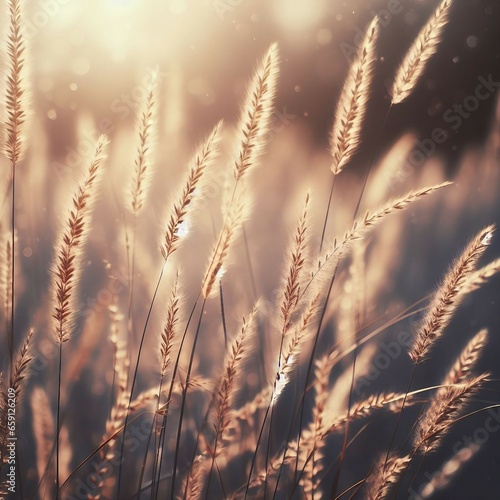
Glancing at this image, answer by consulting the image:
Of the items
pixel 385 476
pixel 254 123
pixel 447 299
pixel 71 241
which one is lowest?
pixel 385 476

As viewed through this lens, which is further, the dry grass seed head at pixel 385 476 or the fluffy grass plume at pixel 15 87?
the dry grass seed head at pixel 385 476

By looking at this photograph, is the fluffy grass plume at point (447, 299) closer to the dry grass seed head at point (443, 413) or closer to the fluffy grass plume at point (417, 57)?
the dry grass seed head at point (443, 413)

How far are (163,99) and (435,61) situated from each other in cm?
62

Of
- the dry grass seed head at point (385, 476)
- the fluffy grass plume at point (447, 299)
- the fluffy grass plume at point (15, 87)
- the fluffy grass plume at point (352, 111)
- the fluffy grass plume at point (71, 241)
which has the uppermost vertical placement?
the fluffy grass plume at point (15, 87)

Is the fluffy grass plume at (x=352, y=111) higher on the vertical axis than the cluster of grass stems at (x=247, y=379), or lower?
higher

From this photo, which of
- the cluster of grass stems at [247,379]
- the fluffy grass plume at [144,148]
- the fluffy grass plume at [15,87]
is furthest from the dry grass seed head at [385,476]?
the fluffy grass plume at [15,87]

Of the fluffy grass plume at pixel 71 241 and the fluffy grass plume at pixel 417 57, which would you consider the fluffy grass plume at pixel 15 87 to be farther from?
the fluffy grass plume at pixel 417 57

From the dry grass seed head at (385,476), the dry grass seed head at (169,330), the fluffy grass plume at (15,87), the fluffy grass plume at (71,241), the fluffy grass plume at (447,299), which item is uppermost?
the fluffy grass plume at (15,87)

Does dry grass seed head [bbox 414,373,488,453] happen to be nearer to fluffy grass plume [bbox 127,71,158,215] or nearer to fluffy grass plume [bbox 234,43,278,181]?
fluffy grass plume [bbox 234,43,278,181]

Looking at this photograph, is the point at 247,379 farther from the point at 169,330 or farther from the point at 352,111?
the point at 352,111

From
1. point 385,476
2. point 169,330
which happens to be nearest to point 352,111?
point 169,330

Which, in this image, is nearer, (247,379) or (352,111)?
(352,111)

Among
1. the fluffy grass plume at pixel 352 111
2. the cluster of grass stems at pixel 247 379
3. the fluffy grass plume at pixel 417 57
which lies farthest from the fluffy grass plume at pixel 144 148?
the fluffy grass plume at pixel 417 57

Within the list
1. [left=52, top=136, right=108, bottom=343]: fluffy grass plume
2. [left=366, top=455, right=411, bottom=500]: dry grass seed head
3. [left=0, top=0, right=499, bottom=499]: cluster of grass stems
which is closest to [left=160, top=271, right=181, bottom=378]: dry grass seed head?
[left=0, top=0, right=499, bottom=499]: cluster of grass stems
